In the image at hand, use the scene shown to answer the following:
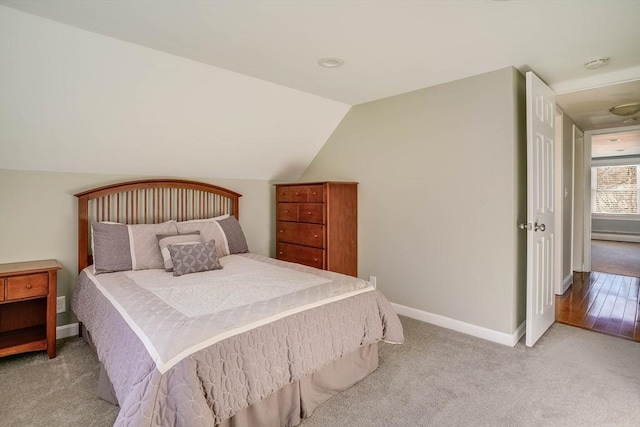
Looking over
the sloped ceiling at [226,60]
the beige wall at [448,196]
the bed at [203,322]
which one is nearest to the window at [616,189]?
the sloped ceiling at [226,60]

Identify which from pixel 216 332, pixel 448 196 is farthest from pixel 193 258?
pixel 448 196

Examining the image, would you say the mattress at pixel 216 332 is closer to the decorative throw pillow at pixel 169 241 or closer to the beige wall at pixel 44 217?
the decorative throw pillow at pixel 169 241

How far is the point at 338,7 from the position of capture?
1.85m

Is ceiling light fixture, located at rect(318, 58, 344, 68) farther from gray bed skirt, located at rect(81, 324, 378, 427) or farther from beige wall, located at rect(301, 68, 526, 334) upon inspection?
gray bed skirt, located at rect(81, 324, 378, 427)

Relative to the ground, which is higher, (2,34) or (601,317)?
(2,34)

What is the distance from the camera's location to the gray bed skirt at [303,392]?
67.1 inches

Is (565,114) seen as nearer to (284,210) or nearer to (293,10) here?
(284,210)

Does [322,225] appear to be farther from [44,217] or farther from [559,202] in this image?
[559,202]

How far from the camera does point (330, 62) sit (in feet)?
8.59

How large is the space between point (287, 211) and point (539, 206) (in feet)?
8.24

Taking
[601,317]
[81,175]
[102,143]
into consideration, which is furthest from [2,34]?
[601,317]

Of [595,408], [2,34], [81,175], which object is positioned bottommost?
[595,408]

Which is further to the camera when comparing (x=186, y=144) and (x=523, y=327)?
(x=186, y=144)

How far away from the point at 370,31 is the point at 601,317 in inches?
135
